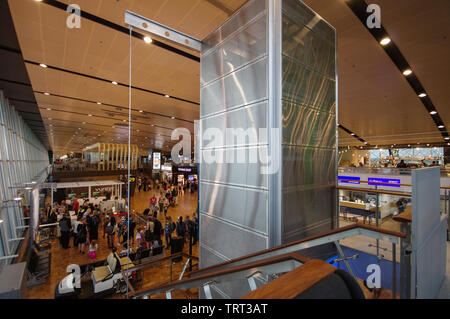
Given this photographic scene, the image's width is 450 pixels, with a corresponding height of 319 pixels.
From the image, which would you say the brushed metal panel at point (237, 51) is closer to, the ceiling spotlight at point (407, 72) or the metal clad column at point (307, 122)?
the metal clad column at point (307, 122)

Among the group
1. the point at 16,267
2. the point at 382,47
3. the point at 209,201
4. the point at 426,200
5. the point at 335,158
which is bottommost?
the point at 16,267

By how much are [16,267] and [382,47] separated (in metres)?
7.91

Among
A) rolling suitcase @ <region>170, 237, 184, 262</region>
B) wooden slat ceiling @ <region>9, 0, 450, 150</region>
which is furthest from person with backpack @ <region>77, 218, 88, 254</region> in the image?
wooden slat ceiling @ <region>9, 0, 450, 150</region>

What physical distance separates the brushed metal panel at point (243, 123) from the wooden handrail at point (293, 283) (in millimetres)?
2068

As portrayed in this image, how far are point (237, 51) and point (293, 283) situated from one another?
3.28 metres

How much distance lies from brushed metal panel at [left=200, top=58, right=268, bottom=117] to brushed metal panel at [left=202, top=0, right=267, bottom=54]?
69 cm

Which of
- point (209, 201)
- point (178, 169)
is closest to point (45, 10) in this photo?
point (209, 201)

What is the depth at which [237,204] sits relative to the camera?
3.21 meters

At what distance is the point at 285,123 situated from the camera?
274cm

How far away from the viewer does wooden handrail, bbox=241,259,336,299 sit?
716 millimetres

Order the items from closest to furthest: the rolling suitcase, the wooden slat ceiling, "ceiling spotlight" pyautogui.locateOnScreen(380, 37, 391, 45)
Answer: the wooden slat ceiling < "ceiling spotlight" pyautogui.locateOnScreen(380, 37, 391, 45) < the rolling suitcase

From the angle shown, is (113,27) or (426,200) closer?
(426,200)
